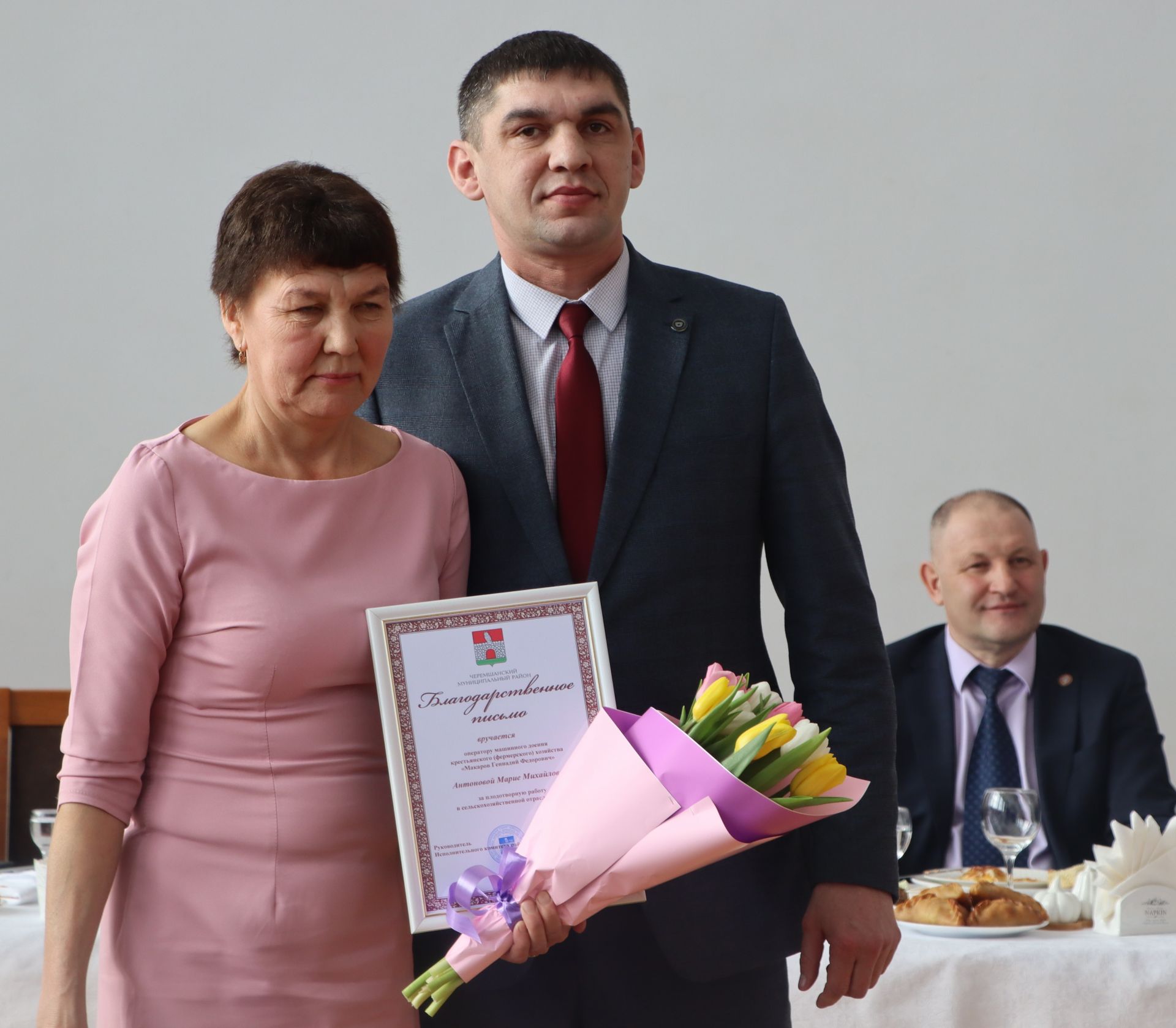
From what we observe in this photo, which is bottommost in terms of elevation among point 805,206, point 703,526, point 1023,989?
point 1023,989

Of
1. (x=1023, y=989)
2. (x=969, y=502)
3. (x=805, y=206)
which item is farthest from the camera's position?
(x=805, y=206)

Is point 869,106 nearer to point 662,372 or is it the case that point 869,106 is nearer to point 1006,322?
point 1006,322

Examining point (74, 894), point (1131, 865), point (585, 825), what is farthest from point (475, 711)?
point (1131, 865)

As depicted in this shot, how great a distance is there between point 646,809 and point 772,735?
14 cm

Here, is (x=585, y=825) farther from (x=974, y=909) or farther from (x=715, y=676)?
(x=974, y=909)

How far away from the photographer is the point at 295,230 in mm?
1412

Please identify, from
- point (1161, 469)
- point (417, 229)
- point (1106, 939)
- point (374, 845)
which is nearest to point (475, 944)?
point (374, 845)

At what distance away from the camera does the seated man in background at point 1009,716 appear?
3322 mm

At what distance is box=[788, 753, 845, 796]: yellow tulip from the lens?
132 cm

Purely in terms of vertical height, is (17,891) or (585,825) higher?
(585,825)

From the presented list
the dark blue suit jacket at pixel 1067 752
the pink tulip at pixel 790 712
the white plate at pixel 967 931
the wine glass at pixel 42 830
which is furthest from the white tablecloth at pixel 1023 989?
the wine glass at pixel 42 830

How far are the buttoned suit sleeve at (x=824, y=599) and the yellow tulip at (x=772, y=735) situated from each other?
37 cm

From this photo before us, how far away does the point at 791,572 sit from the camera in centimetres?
169

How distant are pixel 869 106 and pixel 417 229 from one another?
1.51m
